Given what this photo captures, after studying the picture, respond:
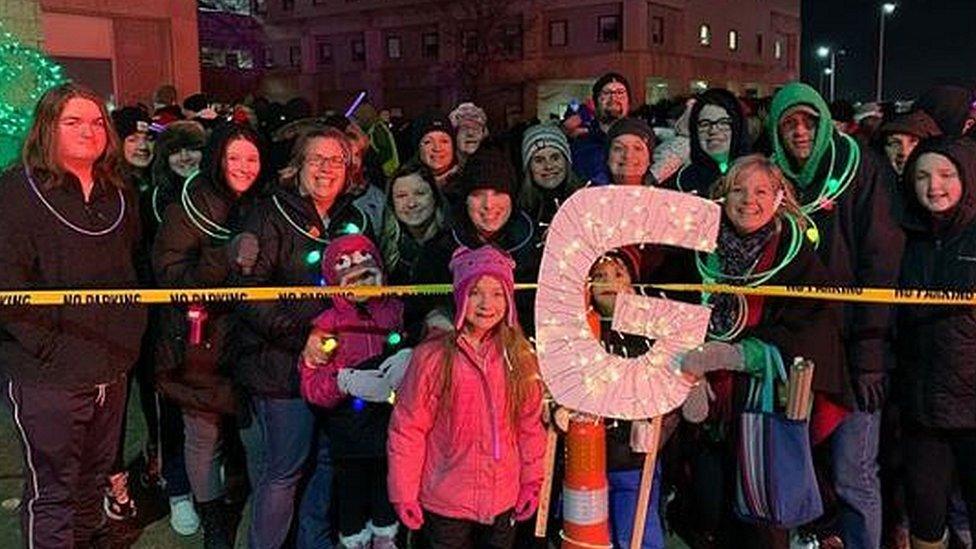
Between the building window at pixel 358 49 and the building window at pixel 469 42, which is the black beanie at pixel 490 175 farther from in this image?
the building window at pixel 358 49

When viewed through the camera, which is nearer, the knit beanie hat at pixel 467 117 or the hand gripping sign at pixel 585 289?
the hand gripping sign at pixel 585 289

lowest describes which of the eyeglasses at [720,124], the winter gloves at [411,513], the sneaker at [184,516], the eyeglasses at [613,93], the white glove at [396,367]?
the sneaker at [184,516]

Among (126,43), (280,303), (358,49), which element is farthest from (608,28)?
(280,303)

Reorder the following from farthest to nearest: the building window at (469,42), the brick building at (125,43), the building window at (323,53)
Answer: the building window at (323,53)
the building window at (469,42)
the brick building at (125,43)

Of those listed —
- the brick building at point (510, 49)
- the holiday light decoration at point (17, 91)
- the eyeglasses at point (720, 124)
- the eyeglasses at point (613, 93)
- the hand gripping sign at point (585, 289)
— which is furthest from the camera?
the brick building at point (510, 49)

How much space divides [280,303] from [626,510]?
170cm

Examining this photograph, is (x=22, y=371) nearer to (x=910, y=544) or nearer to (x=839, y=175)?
(x=839, y=175)

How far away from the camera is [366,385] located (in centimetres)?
354

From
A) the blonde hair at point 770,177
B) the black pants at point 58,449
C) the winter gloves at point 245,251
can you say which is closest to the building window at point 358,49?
the winter gloves at point 245,251

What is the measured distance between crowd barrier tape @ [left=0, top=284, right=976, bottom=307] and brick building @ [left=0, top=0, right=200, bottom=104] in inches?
437

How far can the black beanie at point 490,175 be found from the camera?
3.90 metres

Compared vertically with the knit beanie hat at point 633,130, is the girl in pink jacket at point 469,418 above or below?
below

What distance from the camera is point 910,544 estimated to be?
409 centimetres

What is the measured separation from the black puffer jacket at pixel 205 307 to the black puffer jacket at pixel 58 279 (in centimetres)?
Answer: 32
